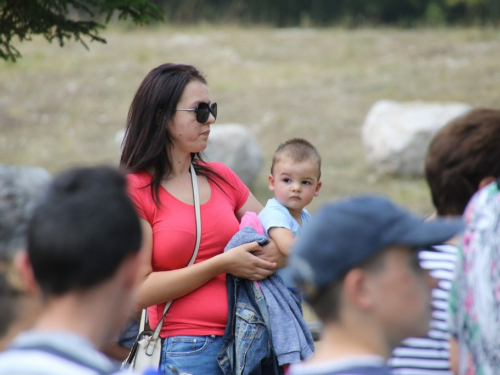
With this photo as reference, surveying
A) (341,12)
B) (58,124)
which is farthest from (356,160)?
(341,12)

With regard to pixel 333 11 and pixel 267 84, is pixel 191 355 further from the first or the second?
pixel 333 11

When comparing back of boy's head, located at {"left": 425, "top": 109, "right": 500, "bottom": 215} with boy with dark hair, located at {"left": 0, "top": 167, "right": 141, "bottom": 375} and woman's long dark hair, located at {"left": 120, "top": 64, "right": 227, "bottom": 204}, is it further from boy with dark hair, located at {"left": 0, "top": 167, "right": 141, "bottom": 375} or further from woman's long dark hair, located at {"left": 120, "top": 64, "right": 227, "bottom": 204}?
woman's long dark hair, located at {"left": 120, "top": 64, "right": 227, "bottom": 204}

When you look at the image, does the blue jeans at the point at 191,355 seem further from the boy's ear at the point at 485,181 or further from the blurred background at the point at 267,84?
the blurred background at the point at 267,84

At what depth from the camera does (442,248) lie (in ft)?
8.25

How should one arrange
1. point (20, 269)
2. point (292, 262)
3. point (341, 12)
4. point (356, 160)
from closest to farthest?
point (20, 269) → point (292, 262) → point (356, 160) → point (341, 12)

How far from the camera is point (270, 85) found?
717 inches

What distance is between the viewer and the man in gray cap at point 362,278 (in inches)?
73.0

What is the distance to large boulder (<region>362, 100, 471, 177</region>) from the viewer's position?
476 inches

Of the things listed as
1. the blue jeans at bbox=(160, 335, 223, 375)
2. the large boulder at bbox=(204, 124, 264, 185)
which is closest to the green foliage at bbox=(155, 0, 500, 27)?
the large boulder at bbox=(204, 124, 264, 185)

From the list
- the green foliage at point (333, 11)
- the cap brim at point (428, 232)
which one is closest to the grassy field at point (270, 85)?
the green foliage at point (333, 11)

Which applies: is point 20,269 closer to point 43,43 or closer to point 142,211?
point 142,211

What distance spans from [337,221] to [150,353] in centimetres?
172

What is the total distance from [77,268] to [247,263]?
163 centimetres

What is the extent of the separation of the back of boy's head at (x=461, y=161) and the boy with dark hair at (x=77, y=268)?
1.23 metres
